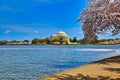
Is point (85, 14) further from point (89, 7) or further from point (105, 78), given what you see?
point (105, 78)

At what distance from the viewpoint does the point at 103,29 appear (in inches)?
596

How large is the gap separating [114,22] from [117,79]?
3.63m

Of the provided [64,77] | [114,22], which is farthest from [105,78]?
[114,22]

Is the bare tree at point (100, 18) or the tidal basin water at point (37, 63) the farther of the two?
the tidal basin water at point (37, 63)

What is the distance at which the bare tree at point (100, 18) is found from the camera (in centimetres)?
1418

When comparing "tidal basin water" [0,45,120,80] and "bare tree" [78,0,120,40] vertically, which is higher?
"bare tree" [78,0,120,40]

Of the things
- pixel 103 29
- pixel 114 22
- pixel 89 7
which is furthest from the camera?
pixel 89 7

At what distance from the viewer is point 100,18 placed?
14.8 meters

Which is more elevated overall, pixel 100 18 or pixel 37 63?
pixel 100 18

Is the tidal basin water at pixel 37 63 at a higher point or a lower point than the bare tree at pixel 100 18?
lower

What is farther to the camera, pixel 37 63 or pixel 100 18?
pixel 37 63

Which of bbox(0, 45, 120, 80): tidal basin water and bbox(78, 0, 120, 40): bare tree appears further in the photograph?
bbox(0, 45, 120, 80): tidal basin water

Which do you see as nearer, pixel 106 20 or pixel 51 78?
pixel 106 20

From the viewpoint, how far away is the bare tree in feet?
46.5
